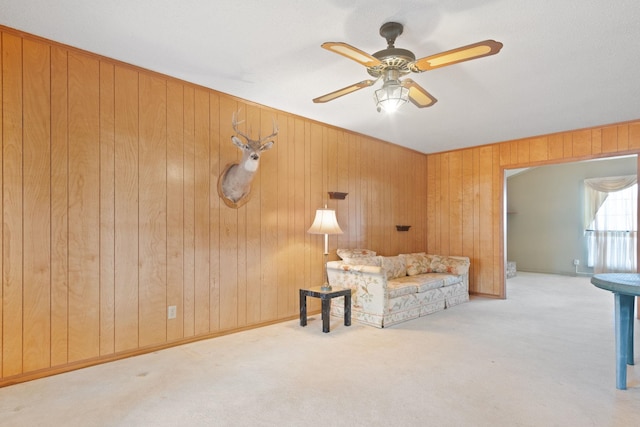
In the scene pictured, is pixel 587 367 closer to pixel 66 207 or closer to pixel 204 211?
pixel 204 211

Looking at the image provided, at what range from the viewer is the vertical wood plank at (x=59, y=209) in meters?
2.63

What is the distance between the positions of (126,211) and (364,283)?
8.56 ft

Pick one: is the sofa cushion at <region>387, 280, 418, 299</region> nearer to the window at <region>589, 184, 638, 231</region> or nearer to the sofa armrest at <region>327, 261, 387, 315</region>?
the sofa armrest at <region>327, 261, 387, 315</region>

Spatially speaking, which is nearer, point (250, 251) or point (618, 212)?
point (250, 251)

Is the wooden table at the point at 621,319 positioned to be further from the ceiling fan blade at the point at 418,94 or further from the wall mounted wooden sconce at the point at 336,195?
the wall mounted wooden sconce at the point at 336,195

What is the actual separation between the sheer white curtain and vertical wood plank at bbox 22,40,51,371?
9425 mm

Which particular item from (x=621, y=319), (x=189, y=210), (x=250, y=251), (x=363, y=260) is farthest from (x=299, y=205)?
(x=621, y=319)

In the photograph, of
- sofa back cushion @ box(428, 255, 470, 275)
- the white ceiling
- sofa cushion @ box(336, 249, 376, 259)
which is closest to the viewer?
the white ceiling

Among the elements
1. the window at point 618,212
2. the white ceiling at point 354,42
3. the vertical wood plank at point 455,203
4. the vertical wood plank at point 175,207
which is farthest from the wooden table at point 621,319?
the window at point 618,212

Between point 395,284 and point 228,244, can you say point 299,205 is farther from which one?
point 395,284

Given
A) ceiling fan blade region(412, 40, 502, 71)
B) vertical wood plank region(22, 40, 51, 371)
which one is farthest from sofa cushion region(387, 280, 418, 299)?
vertical wood plank region(22, 40, 51, 371)

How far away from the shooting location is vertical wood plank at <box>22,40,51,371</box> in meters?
2.53

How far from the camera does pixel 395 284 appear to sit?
425 centimetres

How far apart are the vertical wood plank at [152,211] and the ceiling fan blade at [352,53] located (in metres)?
1.99
